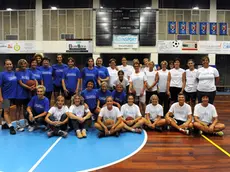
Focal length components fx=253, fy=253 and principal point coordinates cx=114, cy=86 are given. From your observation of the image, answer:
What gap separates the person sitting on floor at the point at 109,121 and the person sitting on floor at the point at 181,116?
116 cm

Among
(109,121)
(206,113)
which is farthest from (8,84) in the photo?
(206,113)

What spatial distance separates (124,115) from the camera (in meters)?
5.61

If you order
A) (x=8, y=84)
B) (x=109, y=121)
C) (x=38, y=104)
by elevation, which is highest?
(x=8, y=84)

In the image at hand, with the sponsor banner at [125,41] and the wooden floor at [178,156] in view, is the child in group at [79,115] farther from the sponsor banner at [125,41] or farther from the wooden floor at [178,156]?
the sponsor banner at [125,41]

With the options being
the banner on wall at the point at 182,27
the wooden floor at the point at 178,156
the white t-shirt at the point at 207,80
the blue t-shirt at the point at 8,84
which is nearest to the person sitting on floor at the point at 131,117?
the wooden floor at the point at 178,156

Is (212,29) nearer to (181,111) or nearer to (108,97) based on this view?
(181,111)

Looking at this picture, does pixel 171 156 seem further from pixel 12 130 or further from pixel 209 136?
pixel 12 130

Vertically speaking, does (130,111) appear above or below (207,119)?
above

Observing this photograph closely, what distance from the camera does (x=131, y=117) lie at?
5.59 metres

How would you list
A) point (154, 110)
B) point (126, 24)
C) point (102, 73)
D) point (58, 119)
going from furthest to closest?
1. point (126, 24)
2. point (102, 73)
3. point (154, 110)
4. point (58, 119)

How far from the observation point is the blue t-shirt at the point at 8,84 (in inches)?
219

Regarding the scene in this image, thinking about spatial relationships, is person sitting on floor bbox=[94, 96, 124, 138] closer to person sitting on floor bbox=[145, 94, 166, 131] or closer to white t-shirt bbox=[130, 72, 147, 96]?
person sitting on floor bbox=[145, 94, 166, 131]

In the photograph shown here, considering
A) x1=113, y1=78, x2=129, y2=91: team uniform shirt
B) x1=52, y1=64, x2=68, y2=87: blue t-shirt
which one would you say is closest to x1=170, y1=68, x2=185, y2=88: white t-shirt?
x1=113, y1=78, x2=129, y2=91: team uniform shirt

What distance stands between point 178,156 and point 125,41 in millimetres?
12044
